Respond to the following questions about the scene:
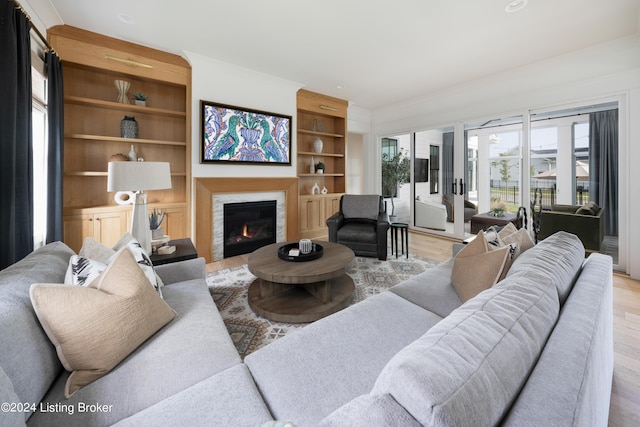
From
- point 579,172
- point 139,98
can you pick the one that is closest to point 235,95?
point 139,98

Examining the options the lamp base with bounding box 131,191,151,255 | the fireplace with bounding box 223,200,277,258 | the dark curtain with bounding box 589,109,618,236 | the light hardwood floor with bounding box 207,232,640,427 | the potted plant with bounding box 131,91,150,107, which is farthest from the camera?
the fireplace with bounding box 223,200,277,258

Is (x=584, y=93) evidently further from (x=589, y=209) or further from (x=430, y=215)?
(x=430, y=215)

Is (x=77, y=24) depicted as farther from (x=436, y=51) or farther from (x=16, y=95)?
(x=436, y=51)

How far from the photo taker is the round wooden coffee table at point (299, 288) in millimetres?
2059

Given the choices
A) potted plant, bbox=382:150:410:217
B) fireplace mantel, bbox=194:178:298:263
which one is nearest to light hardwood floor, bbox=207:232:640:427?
fireplace mantel, bbox=194:178:298:263

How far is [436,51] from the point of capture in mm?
3373

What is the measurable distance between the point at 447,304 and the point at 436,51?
326cm

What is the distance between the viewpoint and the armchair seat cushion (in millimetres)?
3635

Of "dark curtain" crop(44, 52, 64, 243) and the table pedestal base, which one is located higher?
"dark curtain" crop(44, 52, 64, 243)

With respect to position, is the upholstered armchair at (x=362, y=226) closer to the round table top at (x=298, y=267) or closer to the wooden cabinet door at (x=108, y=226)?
the round table top at (x=298, y=267)

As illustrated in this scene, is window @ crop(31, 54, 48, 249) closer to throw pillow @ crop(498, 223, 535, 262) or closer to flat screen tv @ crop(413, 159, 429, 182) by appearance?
throw pillow @ crop(498, 223, 535, 262)

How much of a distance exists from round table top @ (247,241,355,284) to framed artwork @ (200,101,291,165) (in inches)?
76.8

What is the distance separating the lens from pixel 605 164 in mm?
3408

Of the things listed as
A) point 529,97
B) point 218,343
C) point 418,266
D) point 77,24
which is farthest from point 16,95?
point 529,97
